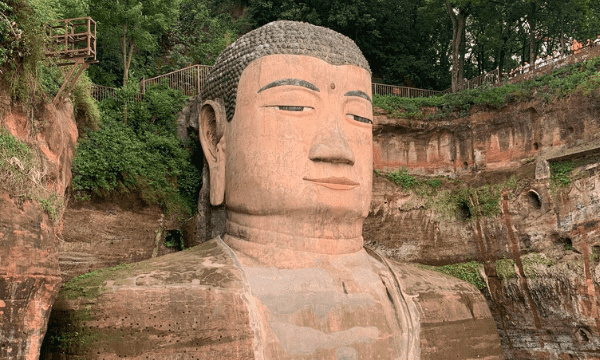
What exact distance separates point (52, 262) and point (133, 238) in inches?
198

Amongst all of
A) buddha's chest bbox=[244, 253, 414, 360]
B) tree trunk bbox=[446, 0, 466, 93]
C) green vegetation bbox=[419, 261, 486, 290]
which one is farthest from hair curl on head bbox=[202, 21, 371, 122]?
tree trunk bbox=[446, 0, 466, 93]

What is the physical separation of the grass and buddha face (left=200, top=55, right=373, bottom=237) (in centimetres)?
611

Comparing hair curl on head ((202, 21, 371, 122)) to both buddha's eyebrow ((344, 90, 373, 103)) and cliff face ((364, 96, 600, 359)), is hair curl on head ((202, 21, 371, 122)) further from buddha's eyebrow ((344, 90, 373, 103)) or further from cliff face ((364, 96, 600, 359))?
cliff face ((364, 96, 600, 359))

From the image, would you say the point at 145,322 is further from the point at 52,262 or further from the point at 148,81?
the point at 148,81

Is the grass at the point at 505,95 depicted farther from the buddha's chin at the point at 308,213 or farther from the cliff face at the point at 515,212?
the buddha's chin at the point at 308,213

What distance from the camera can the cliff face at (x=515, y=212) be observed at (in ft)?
41.8

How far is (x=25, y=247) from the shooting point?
6391mm

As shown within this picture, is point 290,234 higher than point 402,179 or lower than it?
lower

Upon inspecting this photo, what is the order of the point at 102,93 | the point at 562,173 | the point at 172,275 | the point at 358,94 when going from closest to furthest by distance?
the point at 172,275 → the point at 358,94 → the point at 562,173 → the point at 102,93

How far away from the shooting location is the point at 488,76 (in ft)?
63.1

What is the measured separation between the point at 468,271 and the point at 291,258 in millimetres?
6637

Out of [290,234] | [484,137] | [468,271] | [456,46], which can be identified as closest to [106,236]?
[290,234]

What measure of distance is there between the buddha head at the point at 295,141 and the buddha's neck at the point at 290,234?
0.05 ft

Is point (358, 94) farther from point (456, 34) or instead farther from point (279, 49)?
point (456, 34)
